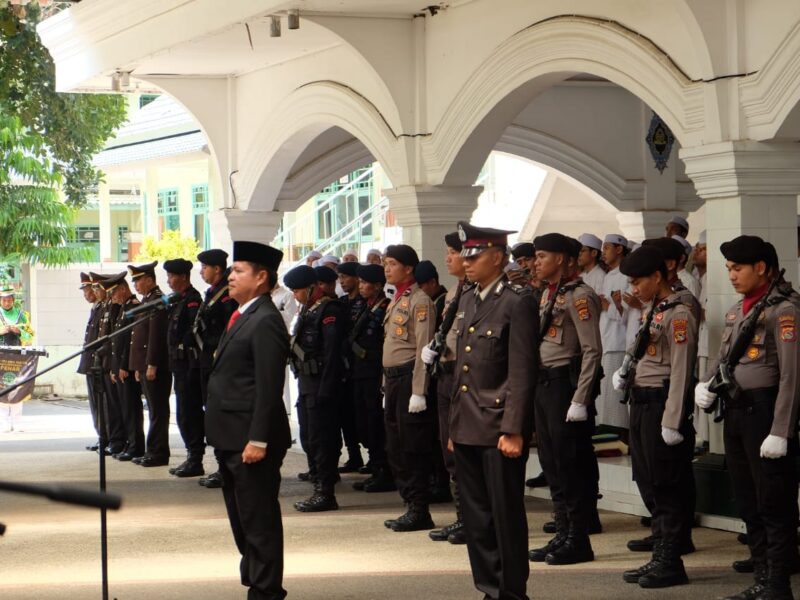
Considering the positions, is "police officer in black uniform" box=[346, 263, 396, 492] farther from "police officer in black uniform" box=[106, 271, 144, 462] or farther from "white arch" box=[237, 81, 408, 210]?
"police officer in black uniform" box=[106, 271, 144, 462]

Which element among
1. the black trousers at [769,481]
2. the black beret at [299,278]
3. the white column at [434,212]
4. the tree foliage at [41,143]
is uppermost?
the tree foliage at [41,143]

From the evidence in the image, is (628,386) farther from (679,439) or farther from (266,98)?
(266,98)

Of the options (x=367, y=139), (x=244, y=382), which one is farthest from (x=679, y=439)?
(x=367, y=139)

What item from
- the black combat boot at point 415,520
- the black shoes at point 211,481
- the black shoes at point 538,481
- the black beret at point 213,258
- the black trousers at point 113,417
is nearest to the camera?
the black combat boot at point 415,520

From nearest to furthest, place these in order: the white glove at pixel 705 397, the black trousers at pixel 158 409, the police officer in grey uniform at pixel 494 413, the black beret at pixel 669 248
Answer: the police officer in grey uniform at pixel 494 413
the white glove at pixel 705 397
the black beret at pixel 669 248
the black trousers at pixel 158 409

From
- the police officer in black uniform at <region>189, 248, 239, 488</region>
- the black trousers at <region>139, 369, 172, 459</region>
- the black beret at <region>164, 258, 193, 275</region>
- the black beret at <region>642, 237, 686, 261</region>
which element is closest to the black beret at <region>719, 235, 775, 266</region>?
the black beret at <region>642, 237, 686, 261</region>

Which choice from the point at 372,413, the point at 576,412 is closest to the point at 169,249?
the point at 372,413

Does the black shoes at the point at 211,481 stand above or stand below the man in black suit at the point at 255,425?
below

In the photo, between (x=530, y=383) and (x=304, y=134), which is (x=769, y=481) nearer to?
(x=530, y=383)

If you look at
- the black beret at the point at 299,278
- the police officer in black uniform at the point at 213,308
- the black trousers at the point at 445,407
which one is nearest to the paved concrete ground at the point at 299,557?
the black trousers at the point at 445,407

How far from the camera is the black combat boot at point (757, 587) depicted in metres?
6.39

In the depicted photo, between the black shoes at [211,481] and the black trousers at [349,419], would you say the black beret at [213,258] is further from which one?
the black shoes at [211,481]

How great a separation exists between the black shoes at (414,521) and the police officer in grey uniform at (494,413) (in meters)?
2.32

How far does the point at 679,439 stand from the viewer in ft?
22.3
